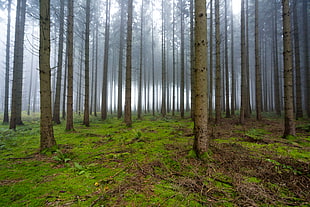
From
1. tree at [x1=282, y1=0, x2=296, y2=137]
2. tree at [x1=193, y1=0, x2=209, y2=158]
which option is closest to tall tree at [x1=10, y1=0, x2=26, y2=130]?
tree at [x1=193, y1=0, x2=209, y2=158]

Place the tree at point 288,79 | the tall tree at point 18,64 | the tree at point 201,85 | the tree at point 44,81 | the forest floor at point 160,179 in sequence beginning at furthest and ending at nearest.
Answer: the tall tree at point 18,64
the tree at point 288,79
the tree at point 44,81
the tree at point 201,85
the forest floor at point 160,179

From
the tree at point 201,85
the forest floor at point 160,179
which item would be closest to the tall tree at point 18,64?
the forest floor at point 160,179

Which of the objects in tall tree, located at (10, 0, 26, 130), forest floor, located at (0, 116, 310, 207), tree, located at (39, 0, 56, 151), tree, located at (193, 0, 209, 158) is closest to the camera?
forest floor, located at (0, 116, 310, 207)

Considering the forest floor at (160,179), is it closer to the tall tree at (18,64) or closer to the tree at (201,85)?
the tree at (201,85)

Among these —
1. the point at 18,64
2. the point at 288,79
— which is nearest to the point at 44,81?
the point at 288,79

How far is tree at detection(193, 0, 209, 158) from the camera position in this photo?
2.98m

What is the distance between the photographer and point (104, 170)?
2.62 m

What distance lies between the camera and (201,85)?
301cm

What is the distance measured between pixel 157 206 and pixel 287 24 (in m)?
7.03

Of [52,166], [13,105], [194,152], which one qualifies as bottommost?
[52,166]

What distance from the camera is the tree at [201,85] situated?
298cm

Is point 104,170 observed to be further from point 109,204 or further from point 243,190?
point 243,190

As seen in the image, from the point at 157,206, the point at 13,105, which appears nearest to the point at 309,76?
the point at 157,206

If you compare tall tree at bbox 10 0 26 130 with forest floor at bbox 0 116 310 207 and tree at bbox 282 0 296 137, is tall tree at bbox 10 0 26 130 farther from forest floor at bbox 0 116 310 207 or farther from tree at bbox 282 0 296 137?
tree at bbox 282 0 296 137
